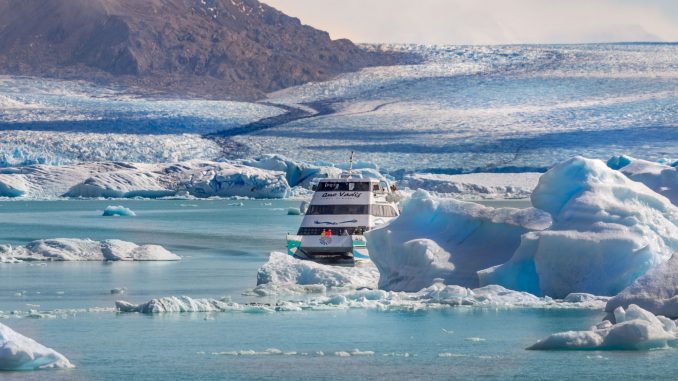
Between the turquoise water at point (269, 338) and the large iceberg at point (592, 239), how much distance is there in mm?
755

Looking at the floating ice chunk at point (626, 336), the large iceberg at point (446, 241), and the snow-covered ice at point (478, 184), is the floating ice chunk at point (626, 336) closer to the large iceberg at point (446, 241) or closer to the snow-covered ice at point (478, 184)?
the large iceberg at point (446, 241)

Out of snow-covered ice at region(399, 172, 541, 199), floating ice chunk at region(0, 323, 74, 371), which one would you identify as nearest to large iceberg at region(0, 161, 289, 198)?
snow-covered ice at region(399, 172, 541, 199)

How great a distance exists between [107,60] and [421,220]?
5477cm

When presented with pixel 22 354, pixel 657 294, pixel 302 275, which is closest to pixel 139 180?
pixel 302 275

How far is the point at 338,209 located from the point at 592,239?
7914 mm

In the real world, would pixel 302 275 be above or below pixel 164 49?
below

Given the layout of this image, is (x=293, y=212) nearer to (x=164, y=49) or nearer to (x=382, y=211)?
(x=382, y=211)

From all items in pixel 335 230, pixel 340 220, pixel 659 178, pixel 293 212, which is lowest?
pixel 293 212

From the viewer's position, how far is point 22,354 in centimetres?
923

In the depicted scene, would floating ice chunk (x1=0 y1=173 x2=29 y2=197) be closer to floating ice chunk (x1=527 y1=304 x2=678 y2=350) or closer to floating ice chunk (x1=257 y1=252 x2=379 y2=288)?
floating ice chunk (x1=257 y1=252 x2=379 y2=288)

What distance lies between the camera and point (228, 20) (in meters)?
74.5

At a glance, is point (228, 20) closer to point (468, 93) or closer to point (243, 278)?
point (468, 93)

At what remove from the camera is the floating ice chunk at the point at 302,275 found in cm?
1512

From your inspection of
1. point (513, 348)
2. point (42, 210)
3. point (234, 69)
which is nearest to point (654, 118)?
point (42, 210)
